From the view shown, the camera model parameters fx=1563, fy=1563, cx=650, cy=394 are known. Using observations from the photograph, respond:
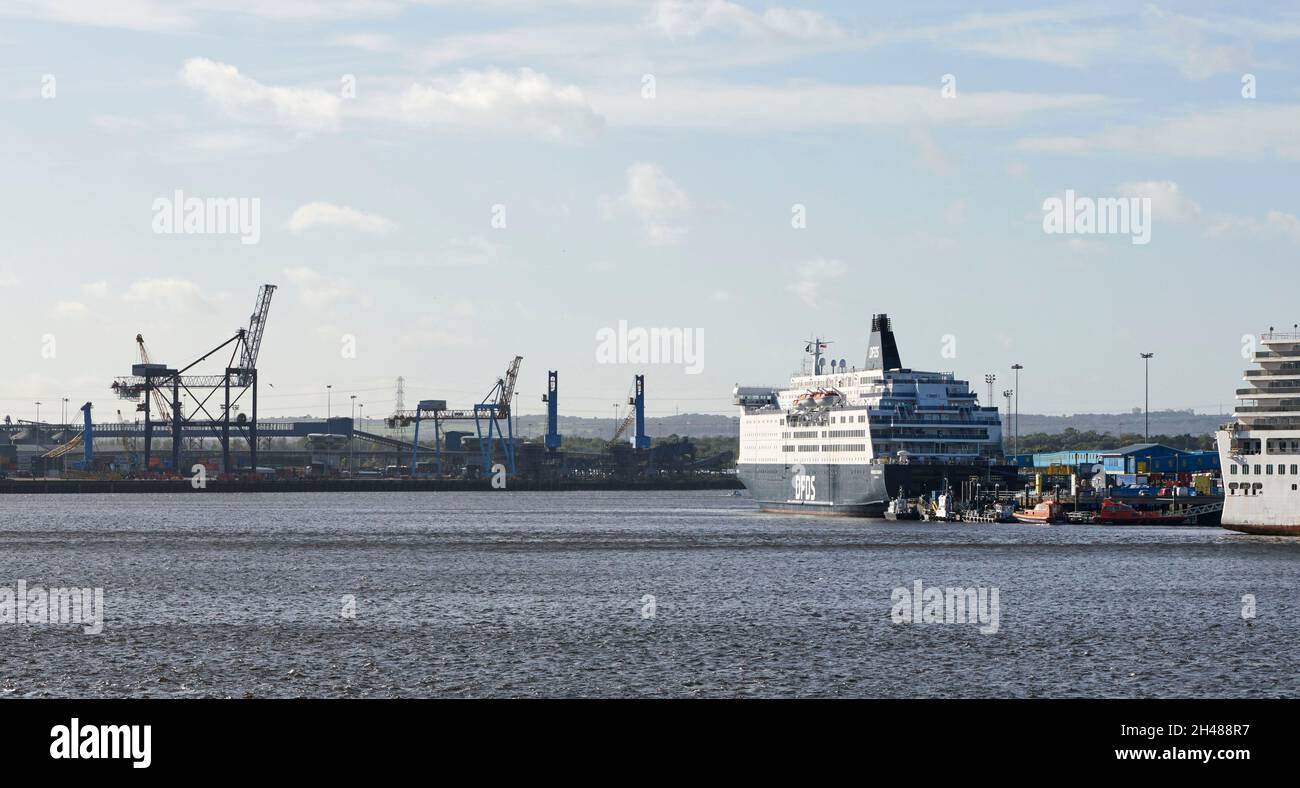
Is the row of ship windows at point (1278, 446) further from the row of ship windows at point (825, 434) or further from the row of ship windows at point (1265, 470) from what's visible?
the row of ship windows at point (825, 434)

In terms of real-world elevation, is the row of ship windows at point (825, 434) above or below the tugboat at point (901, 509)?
above

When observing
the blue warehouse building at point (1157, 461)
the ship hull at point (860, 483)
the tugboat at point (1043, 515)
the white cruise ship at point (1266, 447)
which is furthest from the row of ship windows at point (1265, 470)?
the blue warehouse building at point (1157, 461)

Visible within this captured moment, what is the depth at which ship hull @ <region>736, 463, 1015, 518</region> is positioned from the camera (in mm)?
124250

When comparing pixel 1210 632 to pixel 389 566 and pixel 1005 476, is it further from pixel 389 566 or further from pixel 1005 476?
pixel 1005 476

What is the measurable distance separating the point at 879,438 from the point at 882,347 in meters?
13.8

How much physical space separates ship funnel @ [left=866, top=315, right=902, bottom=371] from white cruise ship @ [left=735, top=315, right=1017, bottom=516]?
0.29 feet

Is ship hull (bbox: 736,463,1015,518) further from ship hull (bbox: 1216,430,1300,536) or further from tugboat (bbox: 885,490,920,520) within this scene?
ship hull (bbox: 1216,430,1300,536)

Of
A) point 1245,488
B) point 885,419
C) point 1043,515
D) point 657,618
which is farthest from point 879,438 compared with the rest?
point 657,618

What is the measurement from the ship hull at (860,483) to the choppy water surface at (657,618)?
1685 cm

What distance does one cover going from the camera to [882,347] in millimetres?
136750

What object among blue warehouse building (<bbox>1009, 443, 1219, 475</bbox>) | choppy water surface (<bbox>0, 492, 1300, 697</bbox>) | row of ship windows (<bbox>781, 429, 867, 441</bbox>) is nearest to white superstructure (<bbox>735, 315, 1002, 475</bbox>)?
row of ship windows (<bbox>781, 429, 867, 441</bbox>)

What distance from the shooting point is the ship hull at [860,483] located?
12425 centimetres

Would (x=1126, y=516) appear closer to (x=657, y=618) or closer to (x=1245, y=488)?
(x=1245, y=488)

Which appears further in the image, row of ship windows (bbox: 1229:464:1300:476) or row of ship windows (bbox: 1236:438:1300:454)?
row of ship windows (bbox: 1236:438:1300:454)
